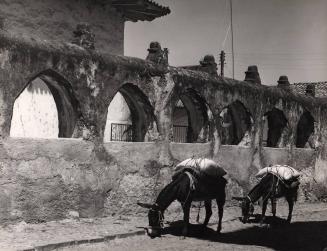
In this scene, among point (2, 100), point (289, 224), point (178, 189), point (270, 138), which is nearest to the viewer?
point (2, 100)

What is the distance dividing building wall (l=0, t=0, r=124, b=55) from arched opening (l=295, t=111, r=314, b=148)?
6.80 m

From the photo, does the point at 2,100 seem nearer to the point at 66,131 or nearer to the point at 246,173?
the point at 66,131

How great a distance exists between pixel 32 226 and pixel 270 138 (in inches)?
356

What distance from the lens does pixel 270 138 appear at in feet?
52.0

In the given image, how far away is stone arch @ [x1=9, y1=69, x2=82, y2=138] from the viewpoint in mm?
9484

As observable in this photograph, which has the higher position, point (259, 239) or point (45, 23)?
point (45, 23)

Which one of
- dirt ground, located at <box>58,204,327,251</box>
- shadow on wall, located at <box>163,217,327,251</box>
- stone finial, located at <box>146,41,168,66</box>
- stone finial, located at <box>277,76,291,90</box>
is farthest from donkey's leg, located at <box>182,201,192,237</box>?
stone finial, located at <box>277,76,291,90</box>

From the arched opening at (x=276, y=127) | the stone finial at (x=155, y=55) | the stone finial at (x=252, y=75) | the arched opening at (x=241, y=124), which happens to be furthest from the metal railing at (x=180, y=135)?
the stone finial at (x=155, y=55)

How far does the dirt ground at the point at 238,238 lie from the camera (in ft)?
26.8

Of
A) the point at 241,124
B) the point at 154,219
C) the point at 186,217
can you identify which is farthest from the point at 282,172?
the point at 154,219

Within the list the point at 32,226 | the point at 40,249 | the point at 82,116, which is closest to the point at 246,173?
the point at 82,116

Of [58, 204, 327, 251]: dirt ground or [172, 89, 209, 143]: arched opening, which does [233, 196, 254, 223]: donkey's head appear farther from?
[172, 89, 209, 143]: arched opening

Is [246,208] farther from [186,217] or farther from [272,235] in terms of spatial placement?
[186,217]

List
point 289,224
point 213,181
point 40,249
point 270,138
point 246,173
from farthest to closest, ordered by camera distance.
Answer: point 270,138, point 246,173, point 289,224, point 213,181, point 40,249
